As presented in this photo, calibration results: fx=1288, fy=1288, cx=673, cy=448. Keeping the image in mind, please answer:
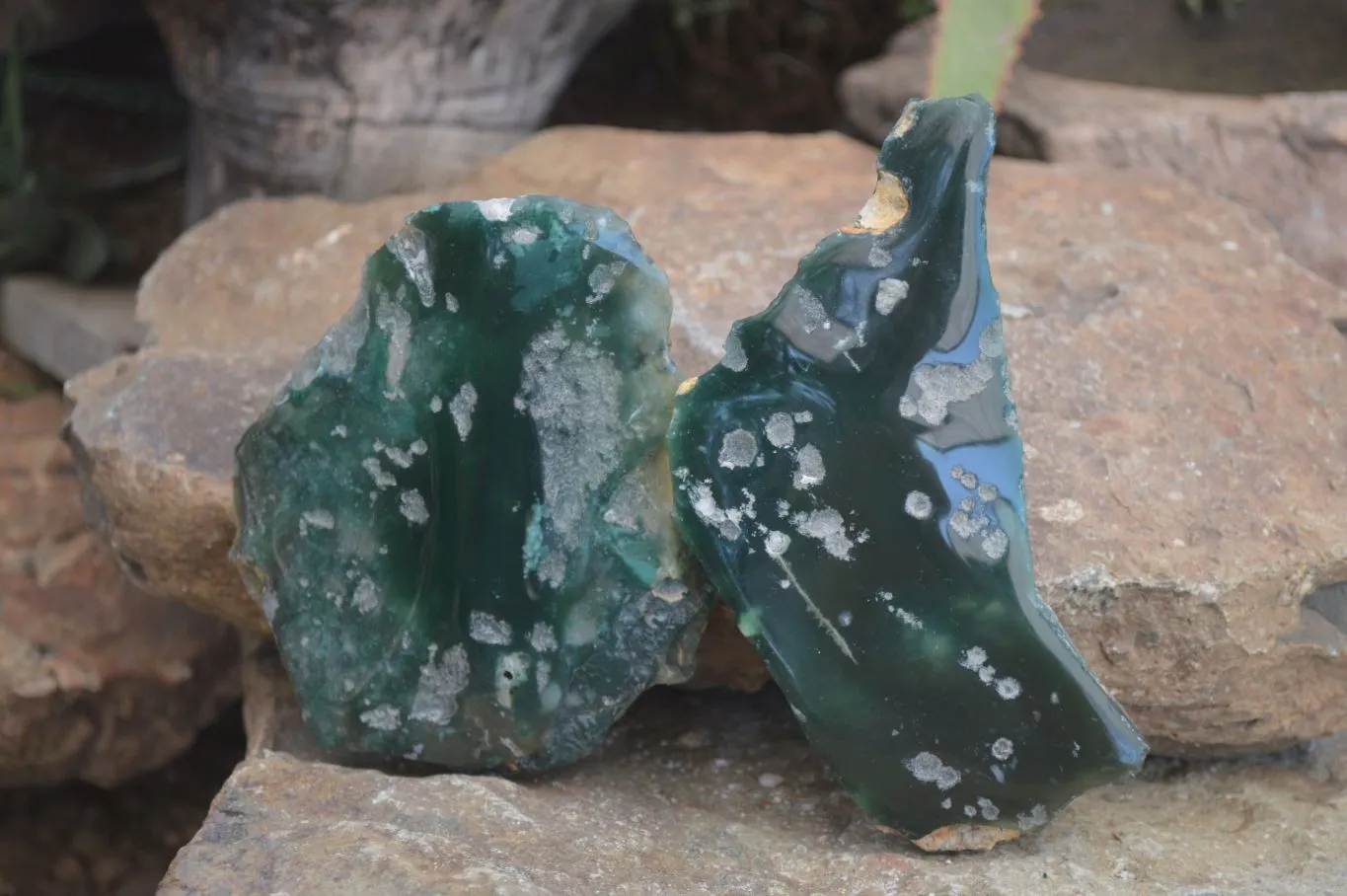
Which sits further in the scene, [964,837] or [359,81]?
[359,81]

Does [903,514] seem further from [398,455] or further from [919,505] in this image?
[398,455]

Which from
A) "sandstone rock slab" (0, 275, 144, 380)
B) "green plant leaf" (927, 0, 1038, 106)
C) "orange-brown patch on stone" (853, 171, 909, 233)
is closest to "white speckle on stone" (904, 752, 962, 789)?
"orange-brown patch on stone" (853, 171, 909, 233)

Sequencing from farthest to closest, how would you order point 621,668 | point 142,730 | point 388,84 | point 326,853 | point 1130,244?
point 388,84 < point 142,730 < point 1130,244 < point 621,668 < point 326,853

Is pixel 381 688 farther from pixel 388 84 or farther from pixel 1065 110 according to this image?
pixel 1065 110

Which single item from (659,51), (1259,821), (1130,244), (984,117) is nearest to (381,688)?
(984,117)

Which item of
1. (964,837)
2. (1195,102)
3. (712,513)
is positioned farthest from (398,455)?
(1195,102)

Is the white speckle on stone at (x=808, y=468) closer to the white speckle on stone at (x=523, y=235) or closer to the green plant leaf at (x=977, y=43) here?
the white speckle on stone at (x=523, y=235)
